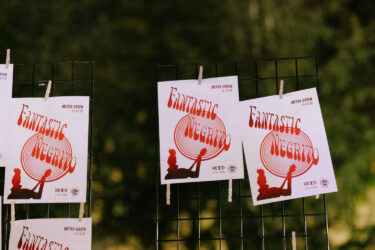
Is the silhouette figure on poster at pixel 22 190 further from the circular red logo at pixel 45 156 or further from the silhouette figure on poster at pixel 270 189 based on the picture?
the silhouette figure on poster at pixel 270 189

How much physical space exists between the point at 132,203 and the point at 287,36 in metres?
1.09

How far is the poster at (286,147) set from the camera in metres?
1.51

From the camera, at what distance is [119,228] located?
198 cm

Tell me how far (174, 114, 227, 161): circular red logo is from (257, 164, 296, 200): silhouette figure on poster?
18 centimetres

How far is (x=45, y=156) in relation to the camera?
1583 millimetres

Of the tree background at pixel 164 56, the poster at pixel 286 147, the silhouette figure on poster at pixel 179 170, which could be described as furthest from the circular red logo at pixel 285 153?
the tree background at pixel 164 56

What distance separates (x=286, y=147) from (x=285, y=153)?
0.08ft

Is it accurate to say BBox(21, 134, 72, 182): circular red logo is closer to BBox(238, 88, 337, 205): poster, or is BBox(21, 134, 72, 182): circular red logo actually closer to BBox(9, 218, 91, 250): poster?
→ BBox(9, 218, 91, 250): poster

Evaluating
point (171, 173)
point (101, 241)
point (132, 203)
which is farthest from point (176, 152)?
point (101, 241)

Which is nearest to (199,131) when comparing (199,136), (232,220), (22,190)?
(199,136)

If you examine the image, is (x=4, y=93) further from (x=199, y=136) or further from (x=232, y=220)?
(x=232, y=220)

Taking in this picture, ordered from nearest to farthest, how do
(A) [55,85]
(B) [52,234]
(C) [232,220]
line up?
(B) [52,234] → (C) [232,220] → (A) [55,85]

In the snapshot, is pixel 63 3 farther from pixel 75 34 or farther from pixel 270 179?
pixel 270 179

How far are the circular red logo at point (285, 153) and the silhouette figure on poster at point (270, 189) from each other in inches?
0.5
